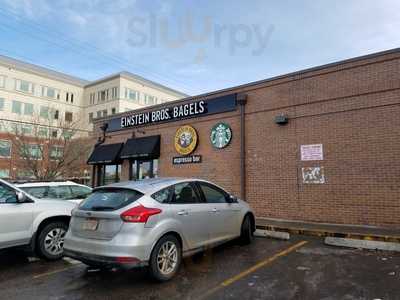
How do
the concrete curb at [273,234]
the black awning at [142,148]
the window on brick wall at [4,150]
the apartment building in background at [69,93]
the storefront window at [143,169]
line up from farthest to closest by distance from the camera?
1. the apartment building in background at [69,93]
2. the window on brick wall at [4,150]
3. the storefront window at [143,169]
4. the black awning at [142,148]
5. the concrete curb at [273,234]

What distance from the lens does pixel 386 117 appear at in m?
9.16

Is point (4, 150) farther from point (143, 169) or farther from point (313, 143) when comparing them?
point (313, 143)

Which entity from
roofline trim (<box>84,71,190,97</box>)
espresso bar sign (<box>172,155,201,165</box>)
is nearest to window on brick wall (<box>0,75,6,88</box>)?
roofline trim (<box>84,71,190,97</box>)

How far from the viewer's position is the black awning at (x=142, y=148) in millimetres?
14656

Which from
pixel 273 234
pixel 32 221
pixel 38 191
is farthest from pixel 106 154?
pixel 273 234

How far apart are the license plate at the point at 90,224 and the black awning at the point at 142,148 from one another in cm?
927

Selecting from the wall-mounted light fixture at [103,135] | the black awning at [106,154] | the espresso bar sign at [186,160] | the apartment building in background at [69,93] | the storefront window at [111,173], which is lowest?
the storefront window at [111,173]

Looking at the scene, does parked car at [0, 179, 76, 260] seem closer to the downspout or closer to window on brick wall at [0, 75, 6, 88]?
the downspout

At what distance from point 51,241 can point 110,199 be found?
7.86 ft

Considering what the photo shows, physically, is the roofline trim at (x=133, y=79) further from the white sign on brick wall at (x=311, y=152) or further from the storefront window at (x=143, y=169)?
the white sign on brick wall at (x=311, y=152)

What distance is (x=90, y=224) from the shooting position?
519cm

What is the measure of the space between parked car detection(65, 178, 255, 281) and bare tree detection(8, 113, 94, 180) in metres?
17.3

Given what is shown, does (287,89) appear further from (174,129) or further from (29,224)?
(29,224)

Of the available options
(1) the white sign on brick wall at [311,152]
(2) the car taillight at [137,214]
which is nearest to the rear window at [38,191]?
(2) the car taillight at [137,214]
